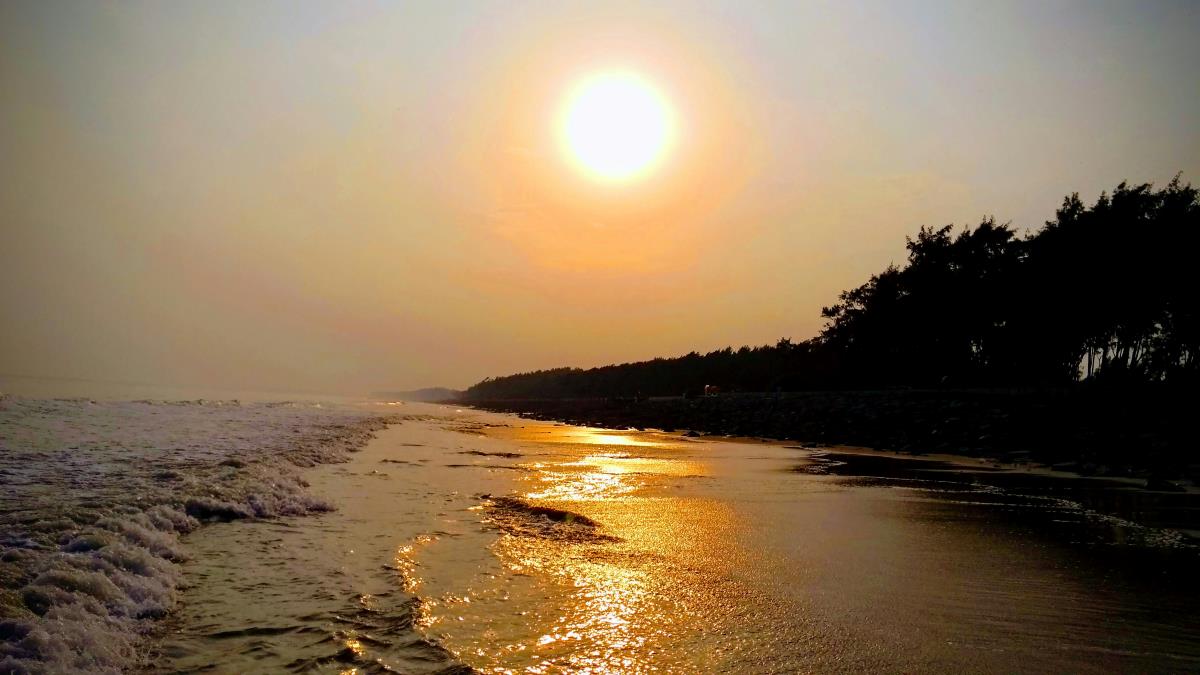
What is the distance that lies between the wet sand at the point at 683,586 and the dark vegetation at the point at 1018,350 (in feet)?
33.6

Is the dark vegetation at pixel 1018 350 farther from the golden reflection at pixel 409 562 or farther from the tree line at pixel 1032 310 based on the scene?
the golden reflection at pixel 409 562

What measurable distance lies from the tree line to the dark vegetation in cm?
7

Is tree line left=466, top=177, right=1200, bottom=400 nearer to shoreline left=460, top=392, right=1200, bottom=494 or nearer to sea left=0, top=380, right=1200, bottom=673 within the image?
shoreline left=460, top=392, right=1200, bottom=494

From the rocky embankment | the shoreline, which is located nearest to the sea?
the shoreline

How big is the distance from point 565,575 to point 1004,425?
19529 mm

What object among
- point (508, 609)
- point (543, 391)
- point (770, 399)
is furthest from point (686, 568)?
point (543, 391)

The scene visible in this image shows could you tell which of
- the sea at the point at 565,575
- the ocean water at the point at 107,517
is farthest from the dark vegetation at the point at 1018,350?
the ocean water at the point at 107,517

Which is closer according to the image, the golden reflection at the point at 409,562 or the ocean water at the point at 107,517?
the ocean water at the point at 107,517

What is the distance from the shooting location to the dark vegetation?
63.6 ft

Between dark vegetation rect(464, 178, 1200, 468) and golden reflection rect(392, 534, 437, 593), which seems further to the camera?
dark vegetation rect(464, 178, 1200, 468)

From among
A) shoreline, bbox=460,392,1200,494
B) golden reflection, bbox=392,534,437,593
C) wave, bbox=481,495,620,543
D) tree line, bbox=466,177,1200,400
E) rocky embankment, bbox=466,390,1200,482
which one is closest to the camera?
golden reflection, bbox=392,534,437,593

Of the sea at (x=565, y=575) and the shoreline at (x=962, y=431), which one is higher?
the shoreline at (x=962, y=431)

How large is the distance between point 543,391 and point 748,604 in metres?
101

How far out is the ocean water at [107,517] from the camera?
355cm
